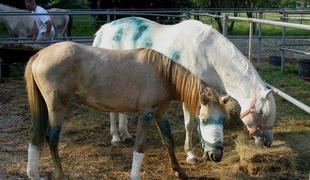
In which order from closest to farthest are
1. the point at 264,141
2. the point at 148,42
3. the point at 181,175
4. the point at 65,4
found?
the point at 264,141 < the point at 181,175 < the point at 148,42 < the point at 65,4

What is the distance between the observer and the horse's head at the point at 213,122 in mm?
3543

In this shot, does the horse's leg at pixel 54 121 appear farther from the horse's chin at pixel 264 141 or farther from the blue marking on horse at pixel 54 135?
the horse's chin at pixel 264 141

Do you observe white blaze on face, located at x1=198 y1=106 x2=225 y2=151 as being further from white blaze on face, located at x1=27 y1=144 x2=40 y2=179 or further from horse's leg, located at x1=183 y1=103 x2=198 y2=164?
white blaze on face, located at x1=27 y1=144 x2=40 y2=179

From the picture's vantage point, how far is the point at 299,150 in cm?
496

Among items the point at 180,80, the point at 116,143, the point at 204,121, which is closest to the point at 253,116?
the point at 204,121

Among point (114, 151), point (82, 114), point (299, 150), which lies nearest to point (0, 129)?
point (82, 114)

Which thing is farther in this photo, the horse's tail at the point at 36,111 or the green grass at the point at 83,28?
the green grass at the point at 83,28

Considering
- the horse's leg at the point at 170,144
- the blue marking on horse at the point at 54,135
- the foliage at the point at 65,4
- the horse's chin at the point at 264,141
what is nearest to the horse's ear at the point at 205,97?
the horse's leg at the point at 170,144

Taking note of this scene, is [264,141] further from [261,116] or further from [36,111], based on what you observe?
[36,111]

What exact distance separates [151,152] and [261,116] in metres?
1.44

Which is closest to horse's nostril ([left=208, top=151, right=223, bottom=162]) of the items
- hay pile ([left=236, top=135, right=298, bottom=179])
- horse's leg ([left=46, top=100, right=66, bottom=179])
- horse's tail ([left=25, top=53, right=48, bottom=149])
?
hay pile ([left=236, top=135, right=298, bottom=179])

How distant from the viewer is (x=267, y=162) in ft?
14.5

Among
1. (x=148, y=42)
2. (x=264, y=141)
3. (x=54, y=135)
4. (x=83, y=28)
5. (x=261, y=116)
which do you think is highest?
(x=148, y=42)

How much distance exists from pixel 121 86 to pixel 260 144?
1.42m
